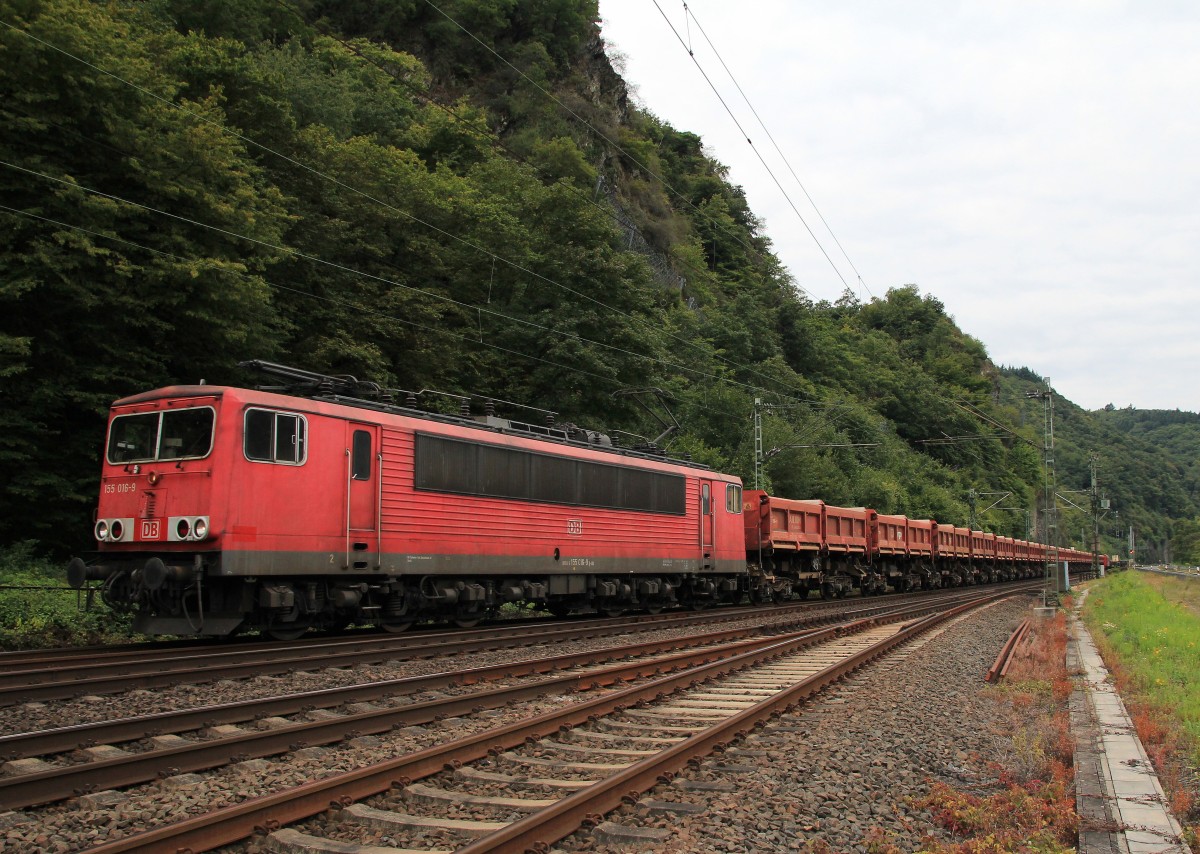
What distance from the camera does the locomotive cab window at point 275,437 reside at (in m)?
13.0

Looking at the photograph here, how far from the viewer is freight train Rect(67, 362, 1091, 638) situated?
41.7ft

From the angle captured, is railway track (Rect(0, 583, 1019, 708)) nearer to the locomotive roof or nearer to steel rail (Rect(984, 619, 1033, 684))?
the locomotive roof

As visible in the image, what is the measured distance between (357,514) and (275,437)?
6.06ft

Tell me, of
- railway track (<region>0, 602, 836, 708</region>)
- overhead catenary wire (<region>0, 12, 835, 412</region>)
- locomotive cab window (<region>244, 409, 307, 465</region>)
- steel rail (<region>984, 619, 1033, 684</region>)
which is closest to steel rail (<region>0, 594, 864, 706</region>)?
railway track (<region>0, 602, 836, 708</region>)

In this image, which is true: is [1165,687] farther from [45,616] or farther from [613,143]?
[613,143]

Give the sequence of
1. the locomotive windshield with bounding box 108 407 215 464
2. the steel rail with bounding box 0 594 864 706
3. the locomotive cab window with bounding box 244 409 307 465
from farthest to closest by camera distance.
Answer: the locomotive cab window with bounding box 244 409 307 465
the locomotive windshield with bounding box 108 407 215 464
the steel rail with bounding box 0 594 864 706

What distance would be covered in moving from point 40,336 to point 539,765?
16.4 meters

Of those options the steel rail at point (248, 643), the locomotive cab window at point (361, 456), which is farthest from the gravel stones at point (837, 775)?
the locomotive cab window at point (361, 456)

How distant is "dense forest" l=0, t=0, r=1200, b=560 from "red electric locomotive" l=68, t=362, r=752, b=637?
6.16 m

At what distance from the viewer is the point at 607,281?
1377 inches

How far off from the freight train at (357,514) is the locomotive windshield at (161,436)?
0.02 metres

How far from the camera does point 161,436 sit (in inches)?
520

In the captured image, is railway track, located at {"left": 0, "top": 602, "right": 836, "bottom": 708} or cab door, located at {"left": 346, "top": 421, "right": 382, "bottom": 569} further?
cab door, located at {"left": 346, "top": 421, "right": 382, "bottom": 569}

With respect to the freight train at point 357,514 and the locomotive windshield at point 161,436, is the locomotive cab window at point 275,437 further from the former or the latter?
the locomotive windshield at point 161,436
